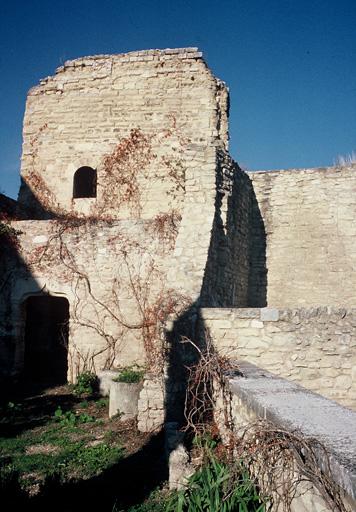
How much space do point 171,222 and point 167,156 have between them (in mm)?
3578

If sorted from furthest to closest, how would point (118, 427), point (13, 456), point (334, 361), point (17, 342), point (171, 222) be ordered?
point (17, 342) → point (171, 222) → point (118, 427) → point (334, 361) → point (13, 456)

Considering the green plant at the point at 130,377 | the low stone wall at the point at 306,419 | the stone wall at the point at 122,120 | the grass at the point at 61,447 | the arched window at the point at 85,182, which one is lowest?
the grass at the point at 61,447

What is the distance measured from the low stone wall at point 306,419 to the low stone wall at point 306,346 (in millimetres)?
1175

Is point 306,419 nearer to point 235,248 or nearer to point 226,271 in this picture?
point 226,271

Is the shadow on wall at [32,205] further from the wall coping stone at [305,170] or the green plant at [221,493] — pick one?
the green plant at [221,493]

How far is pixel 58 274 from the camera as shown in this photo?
928 cm

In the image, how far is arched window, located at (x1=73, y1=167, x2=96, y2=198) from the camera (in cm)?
1247

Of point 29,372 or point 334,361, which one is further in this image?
point 29,372

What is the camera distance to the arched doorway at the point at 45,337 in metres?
11.1

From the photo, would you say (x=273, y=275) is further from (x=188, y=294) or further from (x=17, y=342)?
(x=17, y=342)

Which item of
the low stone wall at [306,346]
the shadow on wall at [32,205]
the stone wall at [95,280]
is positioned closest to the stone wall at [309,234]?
the stone wall at [95,280]

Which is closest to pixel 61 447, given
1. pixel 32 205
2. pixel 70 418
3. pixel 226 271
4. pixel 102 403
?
pixel 70 418

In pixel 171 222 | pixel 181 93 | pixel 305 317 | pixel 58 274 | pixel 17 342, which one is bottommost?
pixel 17 342

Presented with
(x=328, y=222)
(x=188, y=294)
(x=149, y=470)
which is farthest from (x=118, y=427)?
(x=328, y=222)
